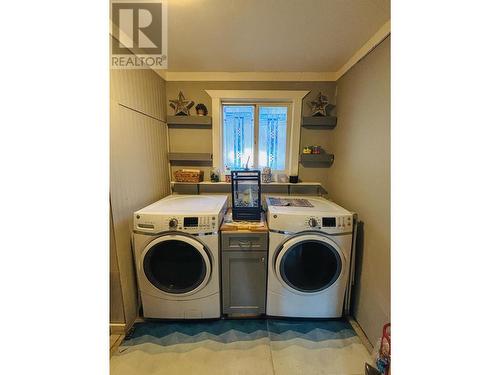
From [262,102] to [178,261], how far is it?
1937mm

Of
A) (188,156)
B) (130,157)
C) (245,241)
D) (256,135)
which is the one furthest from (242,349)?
(256,135)

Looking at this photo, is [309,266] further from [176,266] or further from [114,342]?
[114,342]

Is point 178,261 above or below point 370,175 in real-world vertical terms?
below

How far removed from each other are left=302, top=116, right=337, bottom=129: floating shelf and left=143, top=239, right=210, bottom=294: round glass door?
180 cm

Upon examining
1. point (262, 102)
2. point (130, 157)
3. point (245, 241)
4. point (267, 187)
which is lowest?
point (245, 241)

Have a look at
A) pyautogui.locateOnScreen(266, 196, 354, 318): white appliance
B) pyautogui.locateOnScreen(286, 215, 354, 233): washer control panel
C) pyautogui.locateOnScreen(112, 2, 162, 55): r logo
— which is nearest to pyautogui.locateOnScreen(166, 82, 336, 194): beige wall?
pyautogui.locateOnScreen(112, 2, 162, 55): r logo

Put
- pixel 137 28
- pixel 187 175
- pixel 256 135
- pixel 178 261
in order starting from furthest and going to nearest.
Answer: pixel 256 135
pixel 187 175
pixel 178 261
pixel 137 28

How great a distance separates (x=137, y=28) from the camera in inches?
61.4

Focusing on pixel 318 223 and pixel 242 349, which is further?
pixel 318 223

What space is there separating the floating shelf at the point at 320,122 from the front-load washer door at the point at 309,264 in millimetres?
1359

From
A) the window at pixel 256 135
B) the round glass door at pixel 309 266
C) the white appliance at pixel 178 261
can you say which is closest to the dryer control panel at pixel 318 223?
the round glass door at pixel 309 266

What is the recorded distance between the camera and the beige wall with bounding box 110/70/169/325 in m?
1.59

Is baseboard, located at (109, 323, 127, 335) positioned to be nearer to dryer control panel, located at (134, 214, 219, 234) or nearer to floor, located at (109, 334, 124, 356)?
floor, located at (109, 334, 124, 356)
